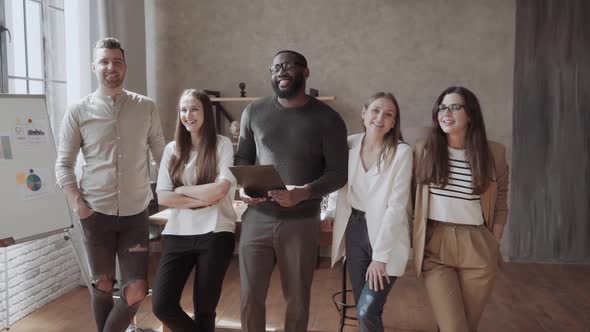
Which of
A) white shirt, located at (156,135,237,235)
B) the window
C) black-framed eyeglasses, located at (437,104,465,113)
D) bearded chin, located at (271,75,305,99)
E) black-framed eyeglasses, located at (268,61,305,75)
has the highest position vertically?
the window

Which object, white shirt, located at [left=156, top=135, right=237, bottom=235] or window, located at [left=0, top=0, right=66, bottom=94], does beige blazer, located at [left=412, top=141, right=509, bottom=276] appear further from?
window, located at [left=0, top=0, right=66, bottom=94]

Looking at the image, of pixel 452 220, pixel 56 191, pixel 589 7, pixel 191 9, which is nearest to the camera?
pixel 452 220

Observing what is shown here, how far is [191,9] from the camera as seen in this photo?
206 inches

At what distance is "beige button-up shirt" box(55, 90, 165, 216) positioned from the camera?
97.7 inches

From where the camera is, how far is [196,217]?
7.82 feet

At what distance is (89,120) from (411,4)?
11.7 ft

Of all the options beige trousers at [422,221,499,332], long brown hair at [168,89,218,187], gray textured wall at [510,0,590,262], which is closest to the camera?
beige trousers at [422,221,499,332]

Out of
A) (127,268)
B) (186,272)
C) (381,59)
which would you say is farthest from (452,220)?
(381,59)

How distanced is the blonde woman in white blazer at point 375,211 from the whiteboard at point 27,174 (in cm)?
185

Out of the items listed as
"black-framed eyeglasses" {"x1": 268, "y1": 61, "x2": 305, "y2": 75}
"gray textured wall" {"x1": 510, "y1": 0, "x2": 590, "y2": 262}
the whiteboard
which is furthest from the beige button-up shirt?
"gray textured wall" {"x1": 510, "y1": 0, "x2": 590, "y2": 262}

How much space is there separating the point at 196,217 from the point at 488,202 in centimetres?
137

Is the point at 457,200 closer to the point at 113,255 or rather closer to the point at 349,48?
the point at 113,255

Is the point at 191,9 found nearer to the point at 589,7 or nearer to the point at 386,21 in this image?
the point at 386,21

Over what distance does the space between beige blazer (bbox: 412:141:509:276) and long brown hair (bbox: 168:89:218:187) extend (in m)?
0.98
